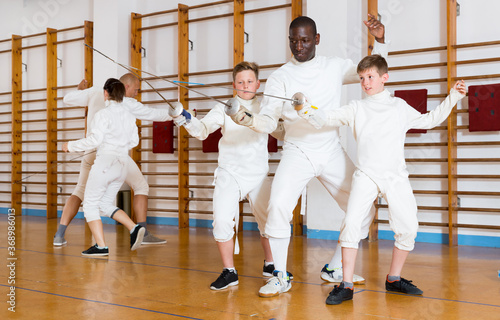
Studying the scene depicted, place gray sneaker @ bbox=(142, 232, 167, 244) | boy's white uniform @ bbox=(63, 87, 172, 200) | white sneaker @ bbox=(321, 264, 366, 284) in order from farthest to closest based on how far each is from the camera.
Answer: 1. gray sneaker @ bbox=(142, 232, 167, 244)
2. boy's white uniform @ bbox=(63, 87, 172, 200)
3. white sneaker @ bbox=(321, 264, 366, 284)

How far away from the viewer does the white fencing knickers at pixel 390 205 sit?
259cm

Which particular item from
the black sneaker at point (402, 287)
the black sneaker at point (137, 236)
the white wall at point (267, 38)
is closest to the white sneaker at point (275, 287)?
the black sneaker at point (402, 287)

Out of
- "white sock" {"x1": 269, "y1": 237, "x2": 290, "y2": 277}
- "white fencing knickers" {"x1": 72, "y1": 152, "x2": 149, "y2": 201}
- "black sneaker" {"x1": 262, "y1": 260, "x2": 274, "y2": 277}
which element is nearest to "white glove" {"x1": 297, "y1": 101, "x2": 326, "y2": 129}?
"white sock" {"x1": 269, "y1": 237, "x2": 290, "y2": 277}

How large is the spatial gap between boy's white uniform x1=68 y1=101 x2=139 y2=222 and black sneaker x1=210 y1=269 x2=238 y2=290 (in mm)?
1464

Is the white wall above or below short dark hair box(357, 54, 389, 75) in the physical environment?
above

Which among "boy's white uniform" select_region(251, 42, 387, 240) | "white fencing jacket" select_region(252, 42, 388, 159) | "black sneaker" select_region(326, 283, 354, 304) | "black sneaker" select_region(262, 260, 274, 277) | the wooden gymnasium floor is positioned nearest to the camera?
the wooden gymnasium floor

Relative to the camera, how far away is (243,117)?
242cm

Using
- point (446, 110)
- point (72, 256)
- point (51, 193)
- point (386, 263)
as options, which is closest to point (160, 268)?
point (72, 256)

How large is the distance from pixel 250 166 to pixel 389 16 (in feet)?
8.83

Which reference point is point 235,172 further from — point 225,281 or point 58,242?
point 58,242

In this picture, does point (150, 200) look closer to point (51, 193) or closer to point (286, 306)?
point (51, 193)

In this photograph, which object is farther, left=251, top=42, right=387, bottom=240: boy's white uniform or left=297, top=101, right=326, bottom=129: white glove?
left=251, top=42, right=387, bottom=240: boy's white uniform

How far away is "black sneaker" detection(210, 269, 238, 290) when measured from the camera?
2838mm

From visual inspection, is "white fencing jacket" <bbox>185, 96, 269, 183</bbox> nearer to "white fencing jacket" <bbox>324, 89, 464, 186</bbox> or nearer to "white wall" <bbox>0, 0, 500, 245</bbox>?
"white fencing jacket" <bbox>324, 89, 464, 186</bbox>
